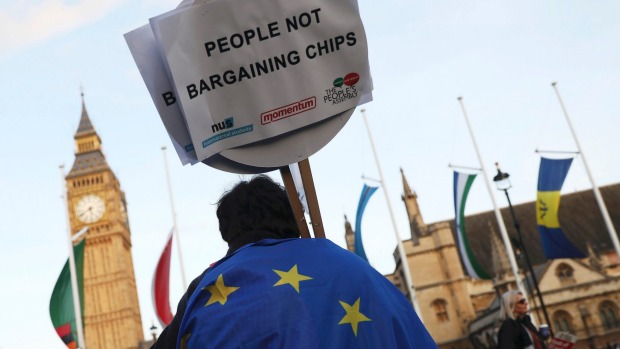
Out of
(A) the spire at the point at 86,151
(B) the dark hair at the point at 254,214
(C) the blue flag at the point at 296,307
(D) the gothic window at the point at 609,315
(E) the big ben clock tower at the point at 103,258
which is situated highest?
(A) the spire at the point at 86,151

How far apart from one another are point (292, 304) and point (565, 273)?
4920 centimetres

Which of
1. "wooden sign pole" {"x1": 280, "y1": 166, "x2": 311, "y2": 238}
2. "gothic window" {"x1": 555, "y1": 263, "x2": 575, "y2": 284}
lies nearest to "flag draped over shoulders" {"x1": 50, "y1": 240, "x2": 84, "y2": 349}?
"wooden sign pole" {"x1": 280, "y1": 166, "x2": 311, "y2": 238}

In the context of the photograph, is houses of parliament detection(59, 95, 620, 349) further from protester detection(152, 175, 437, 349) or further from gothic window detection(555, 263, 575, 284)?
protester detection(152, 175, 437, 349)

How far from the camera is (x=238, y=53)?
3.36 m

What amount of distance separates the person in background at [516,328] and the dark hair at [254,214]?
4422 millimetres

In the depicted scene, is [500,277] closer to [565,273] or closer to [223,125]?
[565,273]

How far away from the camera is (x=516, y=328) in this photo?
6895mm

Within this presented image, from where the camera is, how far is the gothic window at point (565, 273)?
48188 millimetres

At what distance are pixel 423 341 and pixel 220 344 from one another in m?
0.70

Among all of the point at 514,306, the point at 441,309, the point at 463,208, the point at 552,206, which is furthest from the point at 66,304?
the point at 441,309

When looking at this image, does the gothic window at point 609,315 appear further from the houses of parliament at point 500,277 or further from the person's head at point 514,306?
the person's head at point 514,306

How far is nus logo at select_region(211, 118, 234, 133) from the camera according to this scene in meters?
3.32

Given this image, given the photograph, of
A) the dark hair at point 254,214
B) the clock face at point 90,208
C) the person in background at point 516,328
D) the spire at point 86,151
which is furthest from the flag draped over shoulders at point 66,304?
the spire at point 86,151

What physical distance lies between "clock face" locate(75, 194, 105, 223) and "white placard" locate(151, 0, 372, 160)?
302 ft
